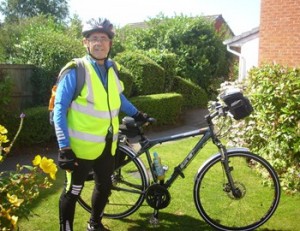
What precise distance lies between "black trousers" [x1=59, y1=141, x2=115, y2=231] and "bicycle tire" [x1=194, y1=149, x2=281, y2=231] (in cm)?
97

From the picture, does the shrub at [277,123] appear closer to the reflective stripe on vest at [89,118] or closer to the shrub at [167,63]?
the reflective stripe on vest at [89,118]

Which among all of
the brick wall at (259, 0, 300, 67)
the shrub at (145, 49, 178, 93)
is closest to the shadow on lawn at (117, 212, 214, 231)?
the brick wall at (259, 0, 300, 67)

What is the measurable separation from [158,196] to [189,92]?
1198 centimetres

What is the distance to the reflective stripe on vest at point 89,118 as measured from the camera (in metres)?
3.13

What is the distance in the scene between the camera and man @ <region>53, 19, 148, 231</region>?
302cm

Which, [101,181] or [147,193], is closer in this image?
[101,181]

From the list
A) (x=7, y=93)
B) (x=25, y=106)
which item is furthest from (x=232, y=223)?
(x=25, y=106)

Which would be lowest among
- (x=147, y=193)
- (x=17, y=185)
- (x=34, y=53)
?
(x=147, y=193)

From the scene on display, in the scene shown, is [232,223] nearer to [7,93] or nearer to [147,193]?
[147,193]

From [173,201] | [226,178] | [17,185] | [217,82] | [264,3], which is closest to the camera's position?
[17,185]

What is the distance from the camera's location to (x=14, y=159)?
7043 millimetres

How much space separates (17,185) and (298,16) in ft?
27.9

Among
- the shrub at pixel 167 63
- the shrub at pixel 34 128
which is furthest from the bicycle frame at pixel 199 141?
the shrub at pixel 167 63

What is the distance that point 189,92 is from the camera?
51.4 feet
